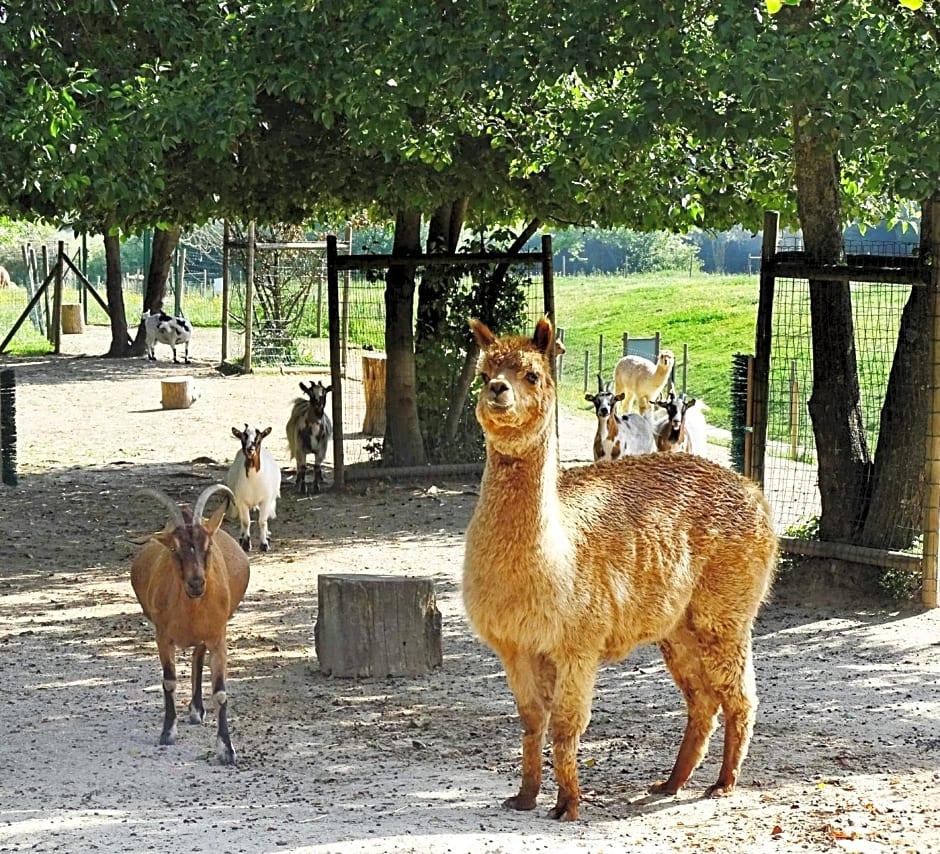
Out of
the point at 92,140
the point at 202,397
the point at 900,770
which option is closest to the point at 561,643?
the point at 900,770

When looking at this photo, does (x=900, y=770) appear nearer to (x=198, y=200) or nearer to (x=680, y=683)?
(x=680, y=683)

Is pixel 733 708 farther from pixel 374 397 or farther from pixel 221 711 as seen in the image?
pixel 374 397

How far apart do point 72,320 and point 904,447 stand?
90.2 feet

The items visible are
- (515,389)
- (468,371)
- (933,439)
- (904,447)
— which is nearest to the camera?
(515,389)

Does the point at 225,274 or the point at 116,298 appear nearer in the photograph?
the point at 225,274

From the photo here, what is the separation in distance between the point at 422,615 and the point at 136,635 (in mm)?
2206

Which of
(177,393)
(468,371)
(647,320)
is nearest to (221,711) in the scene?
(468,371)

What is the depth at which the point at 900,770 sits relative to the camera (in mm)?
7012

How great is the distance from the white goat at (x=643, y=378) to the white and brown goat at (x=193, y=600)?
12795 mm

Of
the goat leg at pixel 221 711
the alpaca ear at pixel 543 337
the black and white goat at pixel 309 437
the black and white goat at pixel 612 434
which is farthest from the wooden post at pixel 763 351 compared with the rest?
the black and white goat at pixel 309 437

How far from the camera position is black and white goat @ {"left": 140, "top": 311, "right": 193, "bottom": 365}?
28.6m

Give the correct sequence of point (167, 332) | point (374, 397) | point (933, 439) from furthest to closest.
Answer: point (167, 332) < point (374, 397) < point (933, 439)

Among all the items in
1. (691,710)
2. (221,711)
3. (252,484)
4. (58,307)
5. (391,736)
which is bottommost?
(391,736)

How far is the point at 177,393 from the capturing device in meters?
21.9
